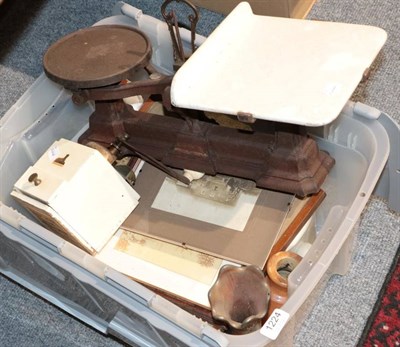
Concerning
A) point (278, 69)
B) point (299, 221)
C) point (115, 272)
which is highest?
point (278, 69)

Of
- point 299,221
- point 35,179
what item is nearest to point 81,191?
point 35,179

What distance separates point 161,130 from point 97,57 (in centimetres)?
15

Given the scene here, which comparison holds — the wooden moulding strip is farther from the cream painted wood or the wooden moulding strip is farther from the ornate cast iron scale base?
the cream painted wood

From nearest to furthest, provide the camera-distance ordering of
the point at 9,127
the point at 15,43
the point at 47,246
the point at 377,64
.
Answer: the point at 47,246 → the point at 9,127 → the point at 377,64 → the point at 15,43

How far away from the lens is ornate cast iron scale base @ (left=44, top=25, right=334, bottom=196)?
1023 mm

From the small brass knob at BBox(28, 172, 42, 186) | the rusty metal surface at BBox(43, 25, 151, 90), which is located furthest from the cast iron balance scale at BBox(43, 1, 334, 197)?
the small brass knob at BBox(28, 172, 42, 186)

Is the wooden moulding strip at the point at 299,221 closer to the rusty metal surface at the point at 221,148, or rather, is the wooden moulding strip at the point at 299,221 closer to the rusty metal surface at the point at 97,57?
the rusty metal surface at the point at 221,148

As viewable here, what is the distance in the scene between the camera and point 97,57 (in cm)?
107

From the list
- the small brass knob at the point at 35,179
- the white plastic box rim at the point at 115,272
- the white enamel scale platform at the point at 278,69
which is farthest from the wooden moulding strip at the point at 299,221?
the small brass knob at the point at 35,179

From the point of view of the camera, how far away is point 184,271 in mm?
1072

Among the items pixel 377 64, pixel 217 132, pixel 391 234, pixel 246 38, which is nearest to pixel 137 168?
pixel 217 132

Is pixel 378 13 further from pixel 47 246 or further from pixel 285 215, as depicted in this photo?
pixel 47 246

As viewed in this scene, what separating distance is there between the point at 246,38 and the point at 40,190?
39 cm

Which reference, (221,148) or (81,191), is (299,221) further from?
(81,191)
